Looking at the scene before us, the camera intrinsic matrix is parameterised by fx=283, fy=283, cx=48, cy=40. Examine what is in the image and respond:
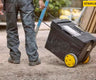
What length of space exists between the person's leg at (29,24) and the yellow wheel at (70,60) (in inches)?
19.2

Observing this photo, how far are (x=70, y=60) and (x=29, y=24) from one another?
2.79 ft

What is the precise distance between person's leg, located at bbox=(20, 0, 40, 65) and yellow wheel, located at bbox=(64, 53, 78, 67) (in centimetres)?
49

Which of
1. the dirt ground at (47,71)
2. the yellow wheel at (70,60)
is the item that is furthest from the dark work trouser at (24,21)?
the yellow wheel at (70,60)

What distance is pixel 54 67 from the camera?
14.5 ft

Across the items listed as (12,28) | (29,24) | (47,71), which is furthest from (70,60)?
(12,28)

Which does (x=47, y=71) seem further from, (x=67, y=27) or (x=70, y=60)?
(x=67, y=27)

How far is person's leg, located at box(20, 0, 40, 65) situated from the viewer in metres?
4.40

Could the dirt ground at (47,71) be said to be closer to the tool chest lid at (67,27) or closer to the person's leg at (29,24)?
the person's leg at (29,24)

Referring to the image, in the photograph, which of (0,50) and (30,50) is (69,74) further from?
(0,50)

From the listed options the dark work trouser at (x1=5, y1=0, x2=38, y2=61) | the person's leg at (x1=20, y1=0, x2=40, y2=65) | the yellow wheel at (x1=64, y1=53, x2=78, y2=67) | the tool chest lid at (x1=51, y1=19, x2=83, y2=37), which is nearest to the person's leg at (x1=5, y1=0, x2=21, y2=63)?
the dark work trouser at (x1=5, y1=0, x2=38, y2=61)

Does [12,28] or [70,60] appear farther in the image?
[12,28]

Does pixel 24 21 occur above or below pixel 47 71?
above

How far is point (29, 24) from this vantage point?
4426mm

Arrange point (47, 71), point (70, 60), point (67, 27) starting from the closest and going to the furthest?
point (47, 71) → point (70, 60) → point (67, 27)
